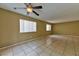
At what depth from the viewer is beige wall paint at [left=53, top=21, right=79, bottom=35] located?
1183 centimetres

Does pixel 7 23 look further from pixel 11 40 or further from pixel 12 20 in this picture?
pixel 11 40

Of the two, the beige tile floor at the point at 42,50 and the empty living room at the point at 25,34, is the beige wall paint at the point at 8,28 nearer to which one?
the empty living room at the point at 25,34

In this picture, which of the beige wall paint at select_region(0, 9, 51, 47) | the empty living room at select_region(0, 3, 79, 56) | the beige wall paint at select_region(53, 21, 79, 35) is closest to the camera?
the empty living room at select_region(0, 3, 79, 56)

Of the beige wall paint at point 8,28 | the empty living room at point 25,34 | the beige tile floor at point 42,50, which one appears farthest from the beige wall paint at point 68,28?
the beige wall paint at point 8,28

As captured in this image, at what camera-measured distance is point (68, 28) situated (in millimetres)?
12086

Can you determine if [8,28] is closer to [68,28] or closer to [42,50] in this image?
[42,50]

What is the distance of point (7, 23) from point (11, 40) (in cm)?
83

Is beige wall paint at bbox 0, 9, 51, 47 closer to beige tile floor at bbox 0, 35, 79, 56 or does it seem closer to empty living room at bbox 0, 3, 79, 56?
empty living room at bbox 0, 3, 79, 56

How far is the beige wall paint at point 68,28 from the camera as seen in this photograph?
38.8 ft

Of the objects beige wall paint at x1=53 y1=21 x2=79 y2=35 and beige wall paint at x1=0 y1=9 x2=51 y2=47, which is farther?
beige wall paint at x1=53 y1=21 x2=79 y2=35

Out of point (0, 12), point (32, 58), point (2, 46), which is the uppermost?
point (0, 12)

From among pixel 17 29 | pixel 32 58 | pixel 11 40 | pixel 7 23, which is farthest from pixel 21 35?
pixel 32 58

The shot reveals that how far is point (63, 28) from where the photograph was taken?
40.4ft

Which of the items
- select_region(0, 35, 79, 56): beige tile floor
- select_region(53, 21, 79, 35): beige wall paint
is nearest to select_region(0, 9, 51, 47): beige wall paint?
select_region(0, 35, 79, 56): beige tile floor
